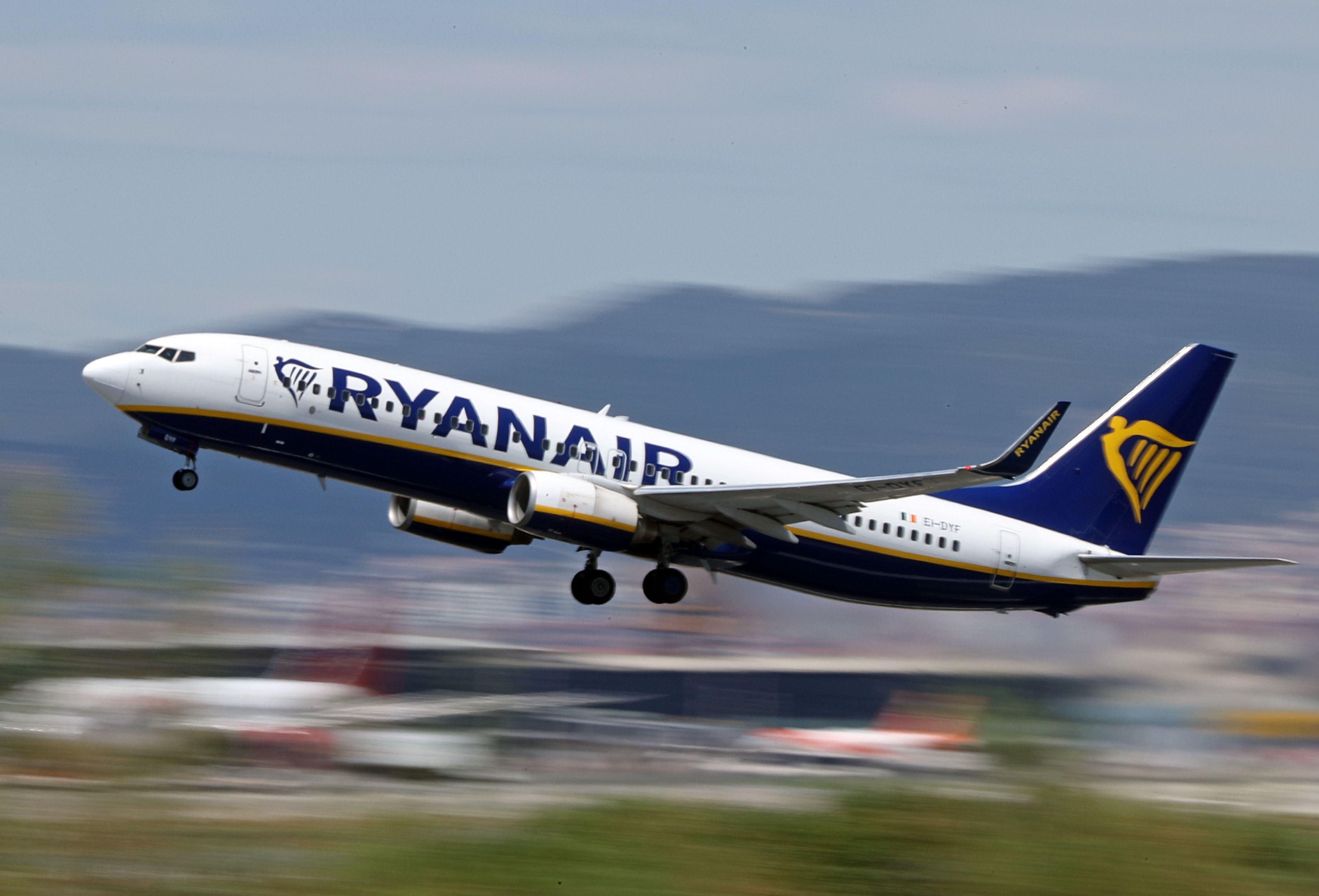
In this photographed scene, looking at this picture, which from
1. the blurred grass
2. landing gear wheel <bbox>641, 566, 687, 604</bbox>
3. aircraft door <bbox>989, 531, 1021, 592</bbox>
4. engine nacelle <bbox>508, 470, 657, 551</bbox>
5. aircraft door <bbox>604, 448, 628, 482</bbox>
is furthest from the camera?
aircraft door <bbox>989, 531, 1021, 592</bbox>

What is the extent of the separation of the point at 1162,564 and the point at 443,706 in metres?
26.1

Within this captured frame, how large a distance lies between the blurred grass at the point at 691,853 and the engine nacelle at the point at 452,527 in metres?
10.3

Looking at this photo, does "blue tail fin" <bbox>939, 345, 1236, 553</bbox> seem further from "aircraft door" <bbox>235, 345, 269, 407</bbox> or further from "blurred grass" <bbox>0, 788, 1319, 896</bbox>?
"aircraft door" <bbox>235, 345, 269, 407</bbox>

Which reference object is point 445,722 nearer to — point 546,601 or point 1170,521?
point 546,601

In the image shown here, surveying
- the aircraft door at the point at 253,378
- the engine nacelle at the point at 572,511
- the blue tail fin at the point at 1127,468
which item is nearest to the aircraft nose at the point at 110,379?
the aircraft door at the point at 253,378

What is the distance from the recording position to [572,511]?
111ft

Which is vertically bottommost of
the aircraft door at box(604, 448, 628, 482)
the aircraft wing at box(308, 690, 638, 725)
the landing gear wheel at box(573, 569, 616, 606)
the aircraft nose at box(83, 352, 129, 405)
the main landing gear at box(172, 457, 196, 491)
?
the aircraft wing at box(308, 690, 638, 725)

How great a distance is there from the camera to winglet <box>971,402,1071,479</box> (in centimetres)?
2994

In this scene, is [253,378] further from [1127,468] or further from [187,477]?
[1127,468]

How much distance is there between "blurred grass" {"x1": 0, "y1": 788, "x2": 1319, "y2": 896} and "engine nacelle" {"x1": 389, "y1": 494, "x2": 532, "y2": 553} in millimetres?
10285

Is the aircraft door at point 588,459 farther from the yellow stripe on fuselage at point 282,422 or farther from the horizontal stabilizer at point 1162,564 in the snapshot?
the horizontal stabilizer at point 1162,564

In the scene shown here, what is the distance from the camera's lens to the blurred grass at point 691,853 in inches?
923

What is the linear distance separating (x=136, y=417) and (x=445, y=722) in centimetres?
1958

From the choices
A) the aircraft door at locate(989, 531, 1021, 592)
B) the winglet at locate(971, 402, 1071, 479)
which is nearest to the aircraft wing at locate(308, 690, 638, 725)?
the aircraft door at locate(989, 531, 1021, 592)
